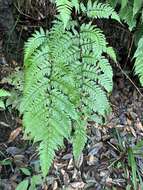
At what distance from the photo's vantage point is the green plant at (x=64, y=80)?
2.60 meters

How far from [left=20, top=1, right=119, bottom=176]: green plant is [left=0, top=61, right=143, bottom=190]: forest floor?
21.2 inches

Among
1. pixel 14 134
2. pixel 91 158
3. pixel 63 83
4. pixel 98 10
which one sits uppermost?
pixel 98 10

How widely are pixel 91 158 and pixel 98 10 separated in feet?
4.15

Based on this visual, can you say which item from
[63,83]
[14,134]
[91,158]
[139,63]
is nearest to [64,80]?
[63,83]

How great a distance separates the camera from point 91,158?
336cm

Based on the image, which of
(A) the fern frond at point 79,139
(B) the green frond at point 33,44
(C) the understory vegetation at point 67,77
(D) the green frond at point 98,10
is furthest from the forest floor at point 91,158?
(D) the green frond at point 98,10

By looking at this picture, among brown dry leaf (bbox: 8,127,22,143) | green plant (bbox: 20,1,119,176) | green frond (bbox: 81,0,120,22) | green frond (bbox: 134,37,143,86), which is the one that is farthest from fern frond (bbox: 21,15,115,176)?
brown dry leaf (bbox: 8,127,22,143)

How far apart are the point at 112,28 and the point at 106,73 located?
0.80 metres

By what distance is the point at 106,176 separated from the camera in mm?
3318

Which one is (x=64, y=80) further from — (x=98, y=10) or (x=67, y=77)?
(x=98, y=10)

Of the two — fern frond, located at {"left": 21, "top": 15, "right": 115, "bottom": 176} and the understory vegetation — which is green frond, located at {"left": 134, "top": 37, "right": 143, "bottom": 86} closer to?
the understory vegetation

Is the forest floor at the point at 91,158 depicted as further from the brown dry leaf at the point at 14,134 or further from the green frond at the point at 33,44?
the green frond at the point at 33,44

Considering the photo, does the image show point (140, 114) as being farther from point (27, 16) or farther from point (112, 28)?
point (27, 16)

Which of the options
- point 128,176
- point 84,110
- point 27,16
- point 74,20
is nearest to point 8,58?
point 27,16
